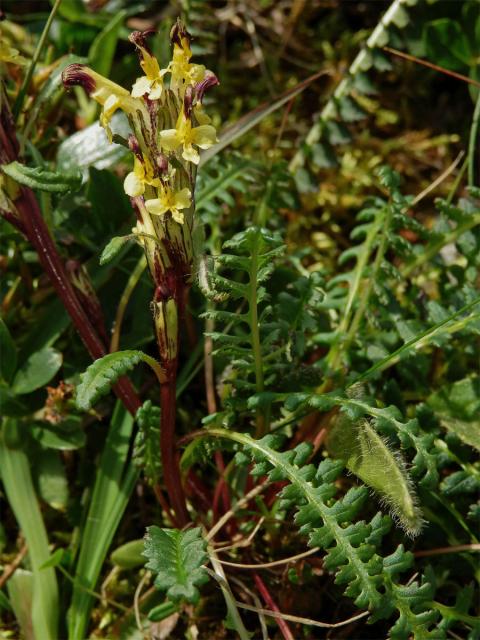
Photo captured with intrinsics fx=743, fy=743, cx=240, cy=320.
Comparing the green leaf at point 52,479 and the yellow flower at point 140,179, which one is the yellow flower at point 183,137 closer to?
the yellow flower at point 140,179

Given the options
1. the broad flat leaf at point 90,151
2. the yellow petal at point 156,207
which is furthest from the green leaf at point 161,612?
the broad flat leaf at point 90,151

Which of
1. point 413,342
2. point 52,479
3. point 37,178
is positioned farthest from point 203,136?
point 52,479

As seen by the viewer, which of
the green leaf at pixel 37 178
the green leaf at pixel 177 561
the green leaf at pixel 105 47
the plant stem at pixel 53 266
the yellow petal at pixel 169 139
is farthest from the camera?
the green leaf at pixel 105 47

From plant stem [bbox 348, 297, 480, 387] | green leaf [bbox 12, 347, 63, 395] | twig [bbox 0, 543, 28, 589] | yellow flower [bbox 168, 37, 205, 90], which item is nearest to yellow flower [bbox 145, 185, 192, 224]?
yellow flower [bbox 168, 37, 205, 90]

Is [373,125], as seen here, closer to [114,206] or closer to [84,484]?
[114,206]

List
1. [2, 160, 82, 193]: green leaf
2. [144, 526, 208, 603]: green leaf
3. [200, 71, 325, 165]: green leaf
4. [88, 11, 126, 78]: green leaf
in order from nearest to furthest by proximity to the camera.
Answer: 1. [144, 526, 208, 603]: green leaf
2. [2, 160, 82, 193]: green leaf
3. [200, 71, 325, 165]: green leaf
4. [88, 11, 126, 78]: green leaf

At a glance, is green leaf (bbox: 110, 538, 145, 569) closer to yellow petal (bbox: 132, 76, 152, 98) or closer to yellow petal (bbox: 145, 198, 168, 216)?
yellow petal (bbox: 145, 198, 168, 216)
